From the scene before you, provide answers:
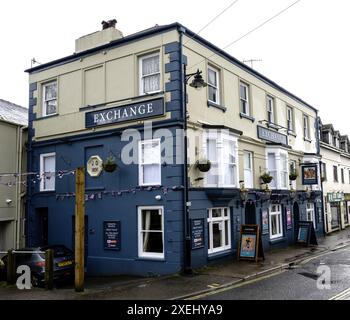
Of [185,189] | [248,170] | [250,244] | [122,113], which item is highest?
[122,113]

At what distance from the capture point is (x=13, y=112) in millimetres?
21875

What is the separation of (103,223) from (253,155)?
8218 millimetres

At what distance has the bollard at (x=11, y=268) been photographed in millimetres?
13047

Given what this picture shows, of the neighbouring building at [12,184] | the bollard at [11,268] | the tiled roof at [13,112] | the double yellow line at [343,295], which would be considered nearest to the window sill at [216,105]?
the double yellow line at [343,295]

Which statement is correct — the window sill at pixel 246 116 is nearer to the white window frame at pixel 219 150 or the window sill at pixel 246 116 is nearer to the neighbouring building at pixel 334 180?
the white window frame at pixel 219 150

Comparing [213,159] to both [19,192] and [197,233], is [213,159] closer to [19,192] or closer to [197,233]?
[197,233]

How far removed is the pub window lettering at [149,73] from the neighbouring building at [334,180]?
17301 millimetres

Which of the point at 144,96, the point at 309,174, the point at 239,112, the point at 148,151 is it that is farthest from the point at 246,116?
the point at 309,174

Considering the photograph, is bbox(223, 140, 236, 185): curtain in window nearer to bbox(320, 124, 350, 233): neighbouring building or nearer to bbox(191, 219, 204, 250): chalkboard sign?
bbox(191, 219, 204, 250): chalkboard sign

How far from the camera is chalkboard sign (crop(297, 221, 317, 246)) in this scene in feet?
68.4

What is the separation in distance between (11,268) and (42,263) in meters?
1.02

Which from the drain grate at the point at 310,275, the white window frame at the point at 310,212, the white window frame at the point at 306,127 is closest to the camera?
the drain grate at the point at 310,275

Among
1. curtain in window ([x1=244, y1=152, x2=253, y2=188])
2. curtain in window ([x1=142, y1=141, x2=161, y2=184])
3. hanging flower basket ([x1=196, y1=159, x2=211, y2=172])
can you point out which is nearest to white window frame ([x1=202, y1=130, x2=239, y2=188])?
hanging flower basket ([x1=196, y1=159, x2=211, y2=172])

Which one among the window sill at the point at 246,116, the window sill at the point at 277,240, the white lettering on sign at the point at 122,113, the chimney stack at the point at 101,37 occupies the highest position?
the chimney stack at the point at 101,37
